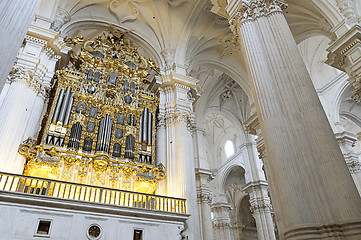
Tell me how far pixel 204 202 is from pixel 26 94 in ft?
29.7

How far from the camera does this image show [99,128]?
31.8 ft

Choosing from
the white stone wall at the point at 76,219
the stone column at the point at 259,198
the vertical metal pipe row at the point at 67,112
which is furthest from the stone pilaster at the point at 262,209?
the vertical metal pipe row at the point at 67,112

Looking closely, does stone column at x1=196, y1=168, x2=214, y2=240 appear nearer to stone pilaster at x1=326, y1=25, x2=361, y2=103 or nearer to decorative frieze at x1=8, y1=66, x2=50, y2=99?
stone pilaster at x1=326, y1=25, x2=361, y2=103

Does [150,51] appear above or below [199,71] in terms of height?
below

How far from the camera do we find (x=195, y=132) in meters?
15.2

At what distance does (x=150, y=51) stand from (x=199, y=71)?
452 cm

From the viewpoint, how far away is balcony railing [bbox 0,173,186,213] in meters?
6.81

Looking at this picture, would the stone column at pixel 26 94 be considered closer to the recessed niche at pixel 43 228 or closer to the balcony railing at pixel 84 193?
the balcony railing at pixel 84 193

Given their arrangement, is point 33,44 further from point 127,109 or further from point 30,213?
point 30,213

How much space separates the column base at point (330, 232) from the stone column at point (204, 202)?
29.6 feet

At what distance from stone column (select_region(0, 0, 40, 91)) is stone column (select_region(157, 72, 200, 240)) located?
654cm

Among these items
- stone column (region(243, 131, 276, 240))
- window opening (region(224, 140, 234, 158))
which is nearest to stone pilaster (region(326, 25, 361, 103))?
stone column (region(243, 131, 276, 240))

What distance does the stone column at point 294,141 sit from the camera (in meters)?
3.62

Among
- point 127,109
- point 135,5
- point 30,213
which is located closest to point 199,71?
point 135,5
